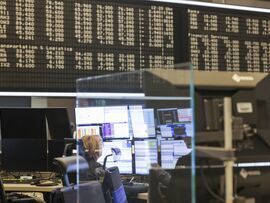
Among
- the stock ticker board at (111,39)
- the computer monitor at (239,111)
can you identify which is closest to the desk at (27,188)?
the stock ticker board at (111,39)

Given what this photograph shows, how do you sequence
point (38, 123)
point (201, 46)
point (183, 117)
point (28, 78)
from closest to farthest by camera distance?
1. point (183, 117)
2. point (28, 78)
3. point (201, 46)
4. point (38, 123)

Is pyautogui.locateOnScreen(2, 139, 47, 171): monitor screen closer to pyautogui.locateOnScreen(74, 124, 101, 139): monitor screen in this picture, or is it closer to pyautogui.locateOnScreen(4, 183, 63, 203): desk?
pyautogui.locateOnScreen(4, 183, 63, 203): desk

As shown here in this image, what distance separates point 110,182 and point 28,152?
250 centimetres

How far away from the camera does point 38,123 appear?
4.43 m

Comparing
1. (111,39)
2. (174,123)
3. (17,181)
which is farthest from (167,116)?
(17,181)

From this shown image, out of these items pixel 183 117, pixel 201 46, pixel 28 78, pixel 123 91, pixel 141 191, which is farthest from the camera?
pixel 201 46

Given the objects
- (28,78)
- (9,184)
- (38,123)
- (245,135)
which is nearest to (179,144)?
(245,135)

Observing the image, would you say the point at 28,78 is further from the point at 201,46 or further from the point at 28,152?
the point at 28,152

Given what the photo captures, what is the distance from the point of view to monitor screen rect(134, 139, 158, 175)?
2152 millimetres

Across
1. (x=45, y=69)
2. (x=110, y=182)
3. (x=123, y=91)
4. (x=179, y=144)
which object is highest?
(x=45, y=69)

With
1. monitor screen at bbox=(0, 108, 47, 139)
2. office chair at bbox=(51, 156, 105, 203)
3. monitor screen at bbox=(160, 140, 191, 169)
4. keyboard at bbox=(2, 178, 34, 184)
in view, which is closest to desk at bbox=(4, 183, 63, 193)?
keyboard at bbox=(2, 178, 34, 184)

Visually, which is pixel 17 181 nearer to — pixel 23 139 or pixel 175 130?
pixel 23 139

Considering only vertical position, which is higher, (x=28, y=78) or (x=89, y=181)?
(x=28, y=78)

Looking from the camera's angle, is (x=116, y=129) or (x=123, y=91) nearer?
(x=123, y=91)
